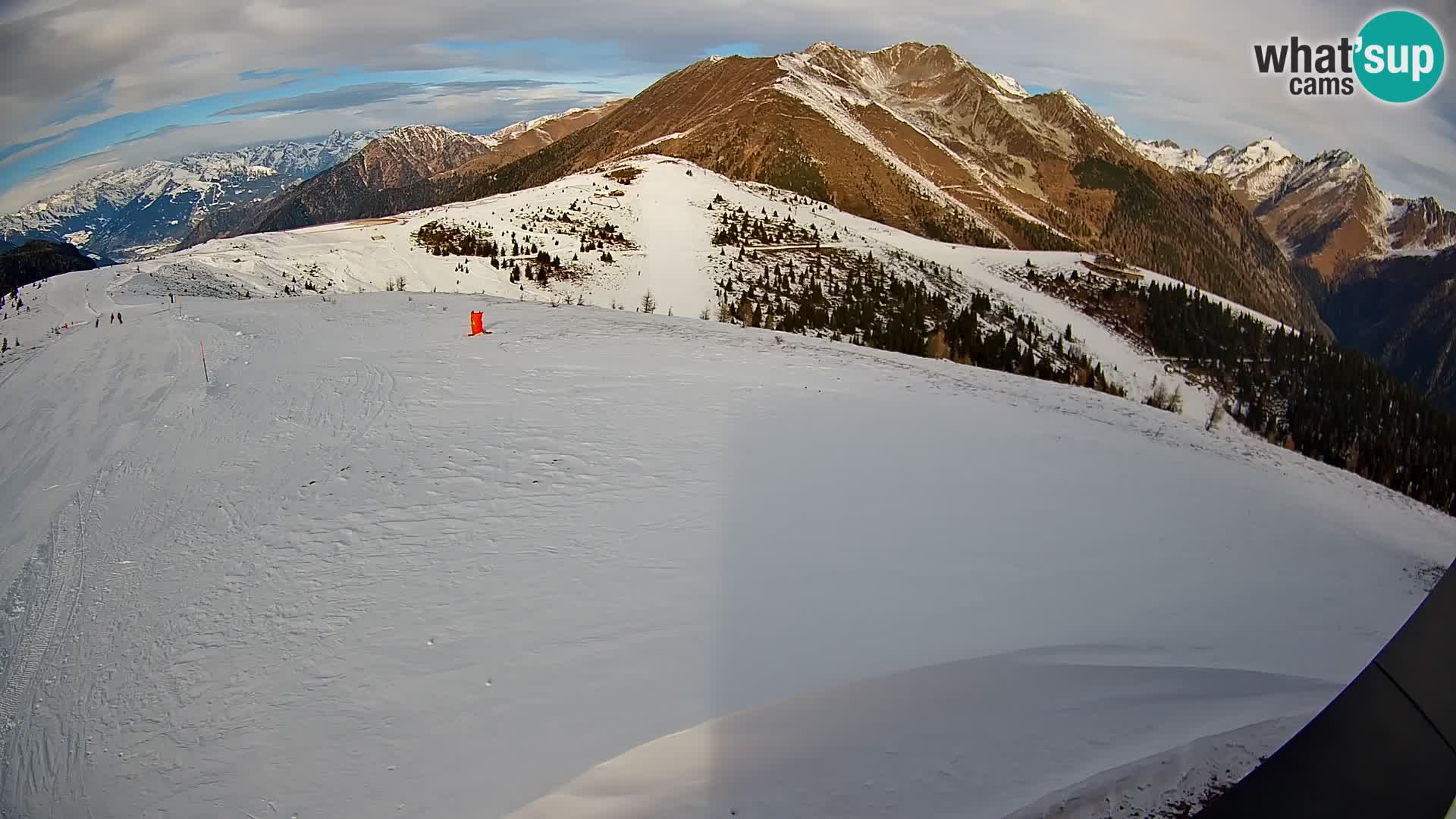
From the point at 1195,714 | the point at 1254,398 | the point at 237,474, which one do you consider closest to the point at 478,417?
the point at 237,474

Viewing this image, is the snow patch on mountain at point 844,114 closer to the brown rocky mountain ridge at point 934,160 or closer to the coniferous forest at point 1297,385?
the brown rocky mountain ridge at point 934,160

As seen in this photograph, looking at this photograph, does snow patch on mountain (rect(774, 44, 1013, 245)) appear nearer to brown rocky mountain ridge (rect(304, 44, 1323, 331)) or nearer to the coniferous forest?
brown rocky mountain ridge (rect(304, 44, 1323, 331))

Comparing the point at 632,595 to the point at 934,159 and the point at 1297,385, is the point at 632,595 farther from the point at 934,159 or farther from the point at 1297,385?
the point at 934,159

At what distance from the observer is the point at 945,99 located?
164 metres

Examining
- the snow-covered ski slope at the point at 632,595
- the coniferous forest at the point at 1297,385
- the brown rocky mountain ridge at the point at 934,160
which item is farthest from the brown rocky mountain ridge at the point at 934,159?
the snow-covered ski slope at the point at 632,595

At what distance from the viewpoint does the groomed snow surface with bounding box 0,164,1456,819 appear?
305cm

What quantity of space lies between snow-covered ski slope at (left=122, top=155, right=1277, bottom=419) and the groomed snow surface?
443 inches

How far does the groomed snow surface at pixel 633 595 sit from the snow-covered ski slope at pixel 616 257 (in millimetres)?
11261

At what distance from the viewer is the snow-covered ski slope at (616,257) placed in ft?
66.8

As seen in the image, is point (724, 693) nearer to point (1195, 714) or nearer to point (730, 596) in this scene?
point (730, 596)

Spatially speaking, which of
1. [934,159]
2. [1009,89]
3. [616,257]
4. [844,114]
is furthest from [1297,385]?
[1009,89]

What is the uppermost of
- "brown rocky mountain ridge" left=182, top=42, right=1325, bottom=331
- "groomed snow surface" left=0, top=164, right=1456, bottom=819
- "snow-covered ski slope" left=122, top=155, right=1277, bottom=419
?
"brown rocky mountain ridge" left=182, top=42, right=1325, bottom=331

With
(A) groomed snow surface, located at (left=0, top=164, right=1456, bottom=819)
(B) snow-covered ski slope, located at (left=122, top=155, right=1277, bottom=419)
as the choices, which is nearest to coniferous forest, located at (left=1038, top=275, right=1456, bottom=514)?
(A) groomed snow surface, located at (left=0, top=164, right=1456, bottom=819)

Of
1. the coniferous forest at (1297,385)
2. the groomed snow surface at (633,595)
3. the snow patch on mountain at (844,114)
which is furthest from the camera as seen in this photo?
the snow patch on mountain at (844,114)
